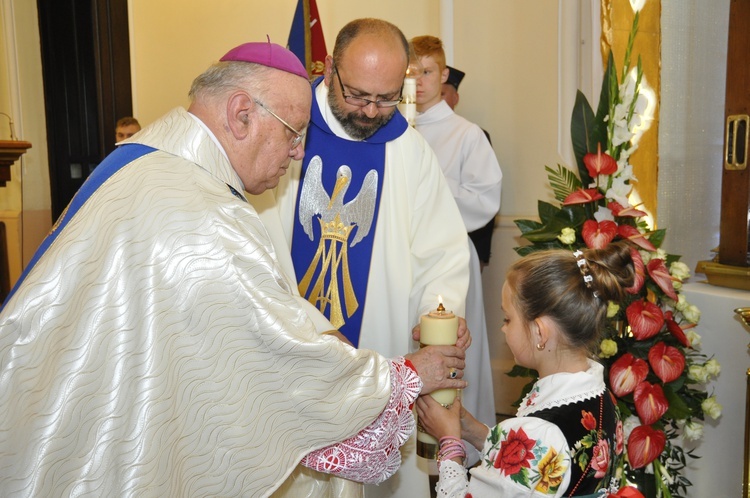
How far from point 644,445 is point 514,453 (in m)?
1.34

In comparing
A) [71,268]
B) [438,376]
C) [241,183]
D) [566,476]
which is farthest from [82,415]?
[566,476]

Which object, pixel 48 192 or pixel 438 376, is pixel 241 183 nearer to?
pixel 438 376

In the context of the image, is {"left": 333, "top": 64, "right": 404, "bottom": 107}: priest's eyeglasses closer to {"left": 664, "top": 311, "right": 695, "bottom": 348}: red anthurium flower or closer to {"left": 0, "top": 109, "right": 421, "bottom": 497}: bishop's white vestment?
{"left": 0, "top": 109, "right": 421, "bottom": 497}: bishop's white vestment

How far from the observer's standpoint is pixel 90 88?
8.07 meters

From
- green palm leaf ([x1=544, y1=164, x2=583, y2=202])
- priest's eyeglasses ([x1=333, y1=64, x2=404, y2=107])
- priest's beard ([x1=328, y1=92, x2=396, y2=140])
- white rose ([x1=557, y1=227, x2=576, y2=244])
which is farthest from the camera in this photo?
green palm leaf ([x1=544, y1=164, x2=583, y2=202])

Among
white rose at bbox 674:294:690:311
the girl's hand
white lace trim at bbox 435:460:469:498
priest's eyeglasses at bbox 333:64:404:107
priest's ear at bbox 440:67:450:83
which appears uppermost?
priest's ear at bbox 440:67:450:83

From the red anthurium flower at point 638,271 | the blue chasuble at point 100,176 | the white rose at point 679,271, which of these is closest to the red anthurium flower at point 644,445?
the red anthurium flower at point 638,271

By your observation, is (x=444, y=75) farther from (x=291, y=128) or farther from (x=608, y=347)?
(x=291, y=128)

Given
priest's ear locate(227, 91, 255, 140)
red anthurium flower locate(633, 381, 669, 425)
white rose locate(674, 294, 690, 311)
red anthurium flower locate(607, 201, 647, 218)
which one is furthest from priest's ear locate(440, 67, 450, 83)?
priest's ear locate(227, 91, 255, 140)

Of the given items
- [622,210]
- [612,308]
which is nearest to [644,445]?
[612,308]

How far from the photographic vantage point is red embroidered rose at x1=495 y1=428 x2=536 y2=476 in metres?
1.75

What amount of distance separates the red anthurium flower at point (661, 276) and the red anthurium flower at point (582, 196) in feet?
1.12

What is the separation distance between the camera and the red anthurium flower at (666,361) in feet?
9.53

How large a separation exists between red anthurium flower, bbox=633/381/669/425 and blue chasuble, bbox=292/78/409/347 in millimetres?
1076
